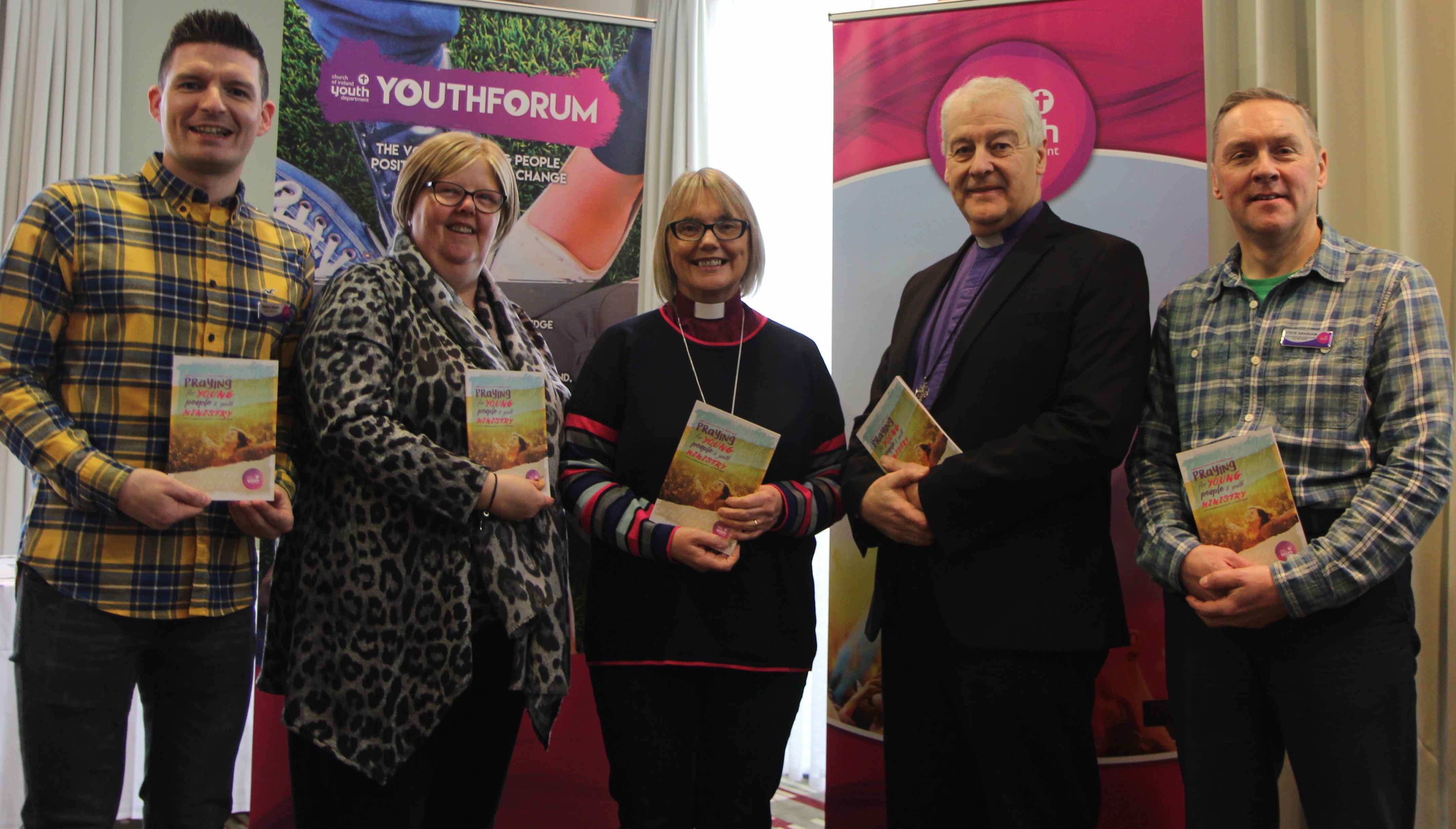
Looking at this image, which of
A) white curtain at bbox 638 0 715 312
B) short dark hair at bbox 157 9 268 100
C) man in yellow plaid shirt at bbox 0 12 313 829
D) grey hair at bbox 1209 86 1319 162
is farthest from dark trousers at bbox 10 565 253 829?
white curtain at bbox 638 0 715 312

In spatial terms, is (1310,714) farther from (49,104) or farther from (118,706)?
(49,104)

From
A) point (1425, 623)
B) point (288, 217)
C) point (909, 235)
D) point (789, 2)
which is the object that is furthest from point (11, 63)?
point (1425, 623)

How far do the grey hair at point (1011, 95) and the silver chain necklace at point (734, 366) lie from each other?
2.01 feet

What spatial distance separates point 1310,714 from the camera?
5.61 feet

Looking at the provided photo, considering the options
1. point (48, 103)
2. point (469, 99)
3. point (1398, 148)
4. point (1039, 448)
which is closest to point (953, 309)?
point (1039, 448)

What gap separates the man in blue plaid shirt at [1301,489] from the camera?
168 cm

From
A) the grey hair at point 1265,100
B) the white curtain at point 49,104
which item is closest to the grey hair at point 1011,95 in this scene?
the grey hair at point 1265,100

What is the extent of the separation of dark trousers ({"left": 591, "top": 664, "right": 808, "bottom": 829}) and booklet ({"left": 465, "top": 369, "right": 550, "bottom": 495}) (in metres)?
0.48

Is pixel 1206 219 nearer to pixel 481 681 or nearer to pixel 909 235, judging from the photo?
pixel 909 235

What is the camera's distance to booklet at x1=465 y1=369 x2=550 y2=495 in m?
1.92

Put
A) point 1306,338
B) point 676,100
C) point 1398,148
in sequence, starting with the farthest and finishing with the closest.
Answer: point 676,100
point 1398,148
point 1306,338

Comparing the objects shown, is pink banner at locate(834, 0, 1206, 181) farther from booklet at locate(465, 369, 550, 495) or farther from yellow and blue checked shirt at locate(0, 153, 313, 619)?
yellow and blue checked shirt at locate(0, 153, 313, 619)

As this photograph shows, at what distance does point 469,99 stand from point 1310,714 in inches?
111

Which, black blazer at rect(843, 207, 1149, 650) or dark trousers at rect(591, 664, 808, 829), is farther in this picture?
dark trousers at rect(591, 664, 808, 829)
